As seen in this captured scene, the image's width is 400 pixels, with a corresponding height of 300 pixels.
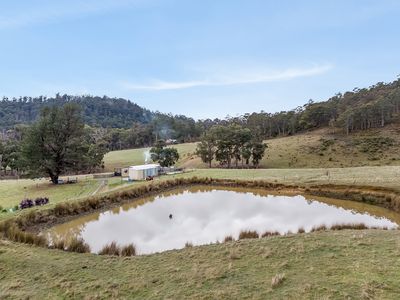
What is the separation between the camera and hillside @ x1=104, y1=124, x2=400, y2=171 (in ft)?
198

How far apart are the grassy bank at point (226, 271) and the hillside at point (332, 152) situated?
49.6m

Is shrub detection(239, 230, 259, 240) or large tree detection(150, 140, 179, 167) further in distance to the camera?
large tree detection(150, 140, 179, 167)

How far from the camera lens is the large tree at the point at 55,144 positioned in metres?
40.6

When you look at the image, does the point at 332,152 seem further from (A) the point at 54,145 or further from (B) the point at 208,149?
(A) the point at 54,145

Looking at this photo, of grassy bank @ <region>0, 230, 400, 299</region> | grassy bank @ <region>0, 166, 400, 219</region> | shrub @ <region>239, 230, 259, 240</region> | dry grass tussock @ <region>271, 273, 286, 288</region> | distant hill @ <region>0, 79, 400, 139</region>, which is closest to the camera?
grassy bank @ <region>0, 230, 400, 299</region>

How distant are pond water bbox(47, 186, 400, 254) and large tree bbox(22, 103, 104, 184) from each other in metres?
19.6

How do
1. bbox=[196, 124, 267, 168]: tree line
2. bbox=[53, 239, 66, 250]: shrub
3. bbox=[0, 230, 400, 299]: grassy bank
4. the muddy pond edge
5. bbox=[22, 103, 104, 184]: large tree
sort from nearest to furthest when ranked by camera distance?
1. bbox=[0, 230, 400, 299]: grassy bank
2. bbox=[53, 239, 66, 250]: shrub
3. the muddy pond edge
4. bbox=[22, 103, 104, 184]: large tree
5. bbox=[196, 124, 267, 168]: tree line

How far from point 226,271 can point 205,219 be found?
10.8 metres

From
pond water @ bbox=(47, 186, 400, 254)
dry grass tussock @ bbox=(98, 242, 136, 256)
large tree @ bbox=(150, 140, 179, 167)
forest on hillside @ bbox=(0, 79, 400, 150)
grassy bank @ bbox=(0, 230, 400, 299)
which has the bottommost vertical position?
pond water @ bbox=(47, 186, 400, 254)

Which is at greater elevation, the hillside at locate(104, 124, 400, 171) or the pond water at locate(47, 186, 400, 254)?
the hillside at locate(104, 124, 400, 171)

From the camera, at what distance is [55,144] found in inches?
1677

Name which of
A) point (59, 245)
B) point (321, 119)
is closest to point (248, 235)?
point (59, 245)

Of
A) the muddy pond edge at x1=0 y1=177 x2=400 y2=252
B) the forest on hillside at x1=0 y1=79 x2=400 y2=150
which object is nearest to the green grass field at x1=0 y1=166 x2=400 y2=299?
the muddy pond edge at x1=0 y1=177 x2=400 y2=252

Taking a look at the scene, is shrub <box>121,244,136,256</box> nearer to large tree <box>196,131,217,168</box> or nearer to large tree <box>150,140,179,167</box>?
large tree <box>150,140,179,167</box>
